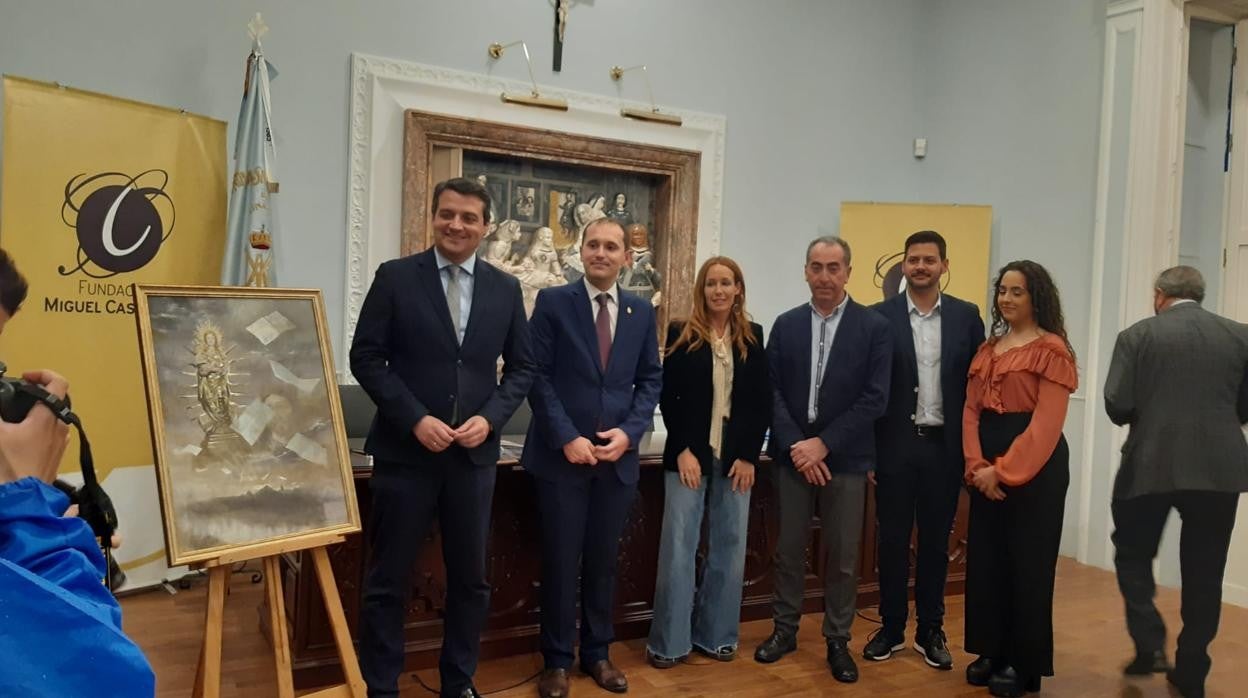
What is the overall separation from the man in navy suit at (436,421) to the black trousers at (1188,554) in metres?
2.28

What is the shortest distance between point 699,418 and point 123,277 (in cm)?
266

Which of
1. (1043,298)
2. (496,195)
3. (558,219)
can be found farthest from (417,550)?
(558,219)

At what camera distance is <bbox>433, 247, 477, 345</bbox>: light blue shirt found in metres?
2.72

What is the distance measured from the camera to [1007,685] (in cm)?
305

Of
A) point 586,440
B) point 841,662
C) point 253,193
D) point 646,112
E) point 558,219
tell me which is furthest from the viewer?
point 646,112

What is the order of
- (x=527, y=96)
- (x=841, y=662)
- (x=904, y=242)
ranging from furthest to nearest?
(x=904, y=242)
(x=527, y=96)
(x=841, y=662)

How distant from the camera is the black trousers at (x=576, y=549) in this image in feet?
9.70

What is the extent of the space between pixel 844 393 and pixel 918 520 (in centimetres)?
59

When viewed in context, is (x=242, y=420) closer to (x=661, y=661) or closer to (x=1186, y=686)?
(x=661, y=661)

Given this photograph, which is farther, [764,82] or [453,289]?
[764,82]

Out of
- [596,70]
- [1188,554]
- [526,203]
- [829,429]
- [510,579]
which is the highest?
[596,70]

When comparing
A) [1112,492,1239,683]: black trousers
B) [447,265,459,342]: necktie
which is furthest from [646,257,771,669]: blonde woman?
[1112,492,1239,683]: black trousers

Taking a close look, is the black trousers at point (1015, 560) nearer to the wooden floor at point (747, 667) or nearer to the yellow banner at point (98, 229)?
the wooden floor at point (747, 667)

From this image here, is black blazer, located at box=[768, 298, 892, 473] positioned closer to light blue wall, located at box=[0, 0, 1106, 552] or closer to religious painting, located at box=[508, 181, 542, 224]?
religious painting, located at box=[508, 181, 542, 224]
